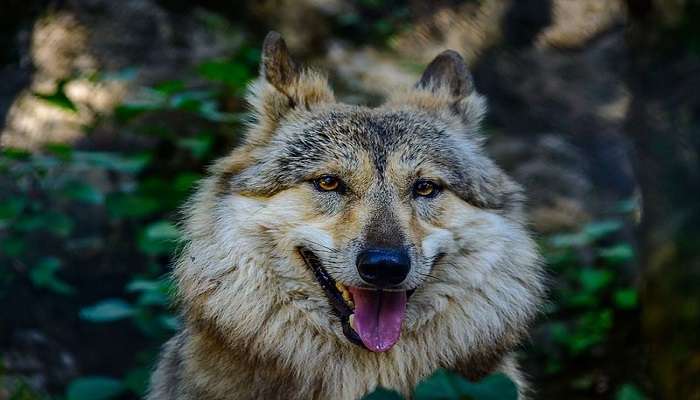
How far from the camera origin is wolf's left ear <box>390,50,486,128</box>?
408 cm

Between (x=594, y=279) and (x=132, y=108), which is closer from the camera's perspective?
(x=132, y=108)

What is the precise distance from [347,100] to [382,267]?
164 inches

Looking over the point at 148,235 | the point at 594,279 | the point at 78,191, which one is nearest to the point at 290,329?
the point at 148,235

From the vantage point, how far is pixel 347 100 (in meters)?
6.96

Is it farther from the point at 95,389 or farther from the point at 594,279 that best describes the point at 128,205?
the point at 594,279

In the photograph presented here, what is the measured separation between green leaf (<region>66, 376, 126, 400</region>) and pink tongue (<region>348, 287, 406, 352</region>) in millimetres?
2165

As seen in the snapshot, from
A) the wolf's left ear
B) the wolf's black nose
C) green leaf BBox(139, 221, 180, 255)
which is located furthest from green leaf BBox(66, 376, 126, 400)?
the wolf's left ear

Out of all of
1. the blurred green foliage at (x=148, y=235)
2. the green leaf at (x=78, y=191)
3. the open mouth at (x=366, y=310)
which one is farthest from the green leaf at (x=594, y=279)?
the green leaf at (x=78, y=191)

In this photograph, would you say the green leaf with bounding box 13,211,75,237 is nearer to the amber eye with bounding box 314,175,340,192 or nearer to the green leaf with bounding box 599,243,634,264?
the amber eye with bounding box 314,175,340,192

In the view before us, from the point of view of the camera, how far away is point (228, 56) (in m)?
7.07

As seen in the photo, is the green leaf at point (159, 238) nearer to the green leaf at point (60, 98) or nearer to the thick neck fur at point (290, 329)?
the green leaf at point (60, 98)

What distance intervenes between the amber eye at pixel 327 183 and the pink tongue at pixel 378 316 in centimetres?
48

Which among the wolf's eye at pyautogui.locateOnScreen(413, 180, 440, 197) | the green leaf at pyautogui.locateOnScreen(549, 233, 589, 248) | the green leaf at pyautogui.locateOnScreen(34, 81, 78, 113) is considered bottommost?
the green leaf at pyautogui.locateOnScreen(549, 233, 589, 248)

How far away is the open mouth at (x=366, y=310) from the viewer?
10.1ft
